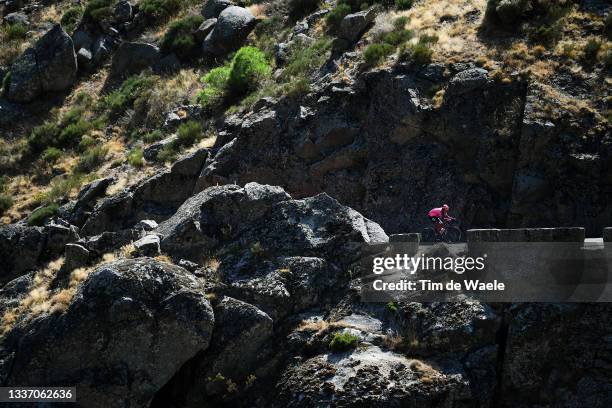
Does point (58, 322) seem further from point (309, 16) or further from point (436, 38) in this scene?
point (309, 16)

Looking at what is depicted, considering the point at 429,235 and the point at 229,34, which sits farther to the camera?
the point at 229,34

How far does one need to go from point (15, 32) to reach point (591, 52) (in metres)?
36.4

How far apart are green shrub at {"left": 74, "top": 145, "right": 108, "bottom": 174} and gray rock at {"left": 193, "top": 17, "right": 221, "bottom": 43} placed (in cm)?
978

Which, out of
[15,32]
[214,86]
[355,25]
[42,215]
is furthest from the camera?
[15,32]

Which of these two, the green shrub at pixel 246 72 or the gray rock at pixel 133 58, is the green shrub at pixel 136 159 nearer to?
the green shrub at pixel 246 72

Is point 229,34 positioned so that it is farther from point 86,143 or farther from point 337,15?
point 86,143

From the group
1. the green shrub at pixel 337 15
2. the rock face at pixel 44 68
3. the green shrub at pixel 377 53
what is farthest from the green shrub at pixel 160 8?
the green shrub at pixel 377 53

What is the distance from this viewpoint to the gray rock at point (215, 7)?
45.5 m

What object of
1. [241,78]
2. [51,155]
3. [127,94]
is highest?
[241,78]

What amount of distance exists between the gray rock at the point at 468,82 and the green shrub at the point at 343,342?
13.3 m

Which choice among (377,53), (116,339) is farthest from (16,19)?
(116,339)

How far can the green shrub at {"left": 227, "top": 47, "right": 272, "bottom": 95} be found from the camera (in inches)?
1421

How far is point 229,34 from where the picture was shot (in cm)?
4222

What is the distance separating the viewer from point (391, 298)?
64.5 ft
